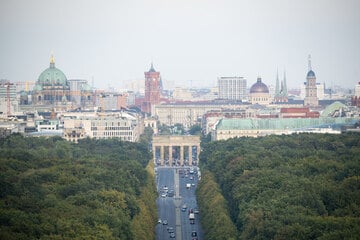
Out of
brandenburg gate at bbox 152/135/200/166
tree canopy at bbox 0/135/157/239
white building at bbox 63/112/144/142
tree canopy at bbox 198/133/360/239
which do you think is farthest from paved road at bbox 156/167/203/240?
white building at bbox 63/112/144/142

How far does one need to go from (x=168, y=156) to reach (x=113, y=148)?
104 ft

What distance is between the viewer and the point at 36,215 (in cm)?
6712

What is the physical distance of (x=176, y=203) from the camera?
112 m

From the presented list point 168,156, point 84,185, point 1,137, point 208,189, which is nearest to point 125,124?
point 168,156

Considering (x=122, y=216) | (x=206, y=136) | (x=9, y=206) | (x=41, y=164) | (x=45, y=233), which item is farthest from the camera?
(x=206, y=136)

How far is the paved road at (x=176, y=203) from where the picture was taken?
92.9 meters

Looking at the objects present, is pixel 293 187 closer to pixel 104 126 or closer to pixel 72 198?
pixel 72 198

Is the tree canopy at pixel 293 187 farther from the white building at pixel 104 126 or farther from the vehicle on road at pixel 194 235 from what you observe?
the white building at pixel 104 126

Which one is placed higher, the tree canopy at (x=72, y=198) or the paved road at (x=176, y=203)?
the tree canopy at (x=72, y=198)

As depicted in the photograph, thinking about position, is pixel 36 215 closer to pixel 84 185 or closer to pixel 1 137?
pixel 84 185

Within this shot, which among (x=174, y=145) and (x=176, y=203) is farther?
(x=174, y=145)

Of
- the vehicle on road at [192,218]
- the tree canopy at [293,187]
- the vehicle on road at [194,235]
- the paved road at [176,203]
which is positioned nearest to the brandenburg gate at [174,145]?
the paved road at [176,203]

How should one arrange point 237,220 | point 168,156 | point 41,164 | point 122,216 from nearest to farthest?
point 122,216
point 237,220
point 41,164
point 168,156

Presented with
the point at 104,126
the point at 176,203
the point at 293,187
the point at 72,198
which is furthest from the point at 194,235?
the point at 104,126
